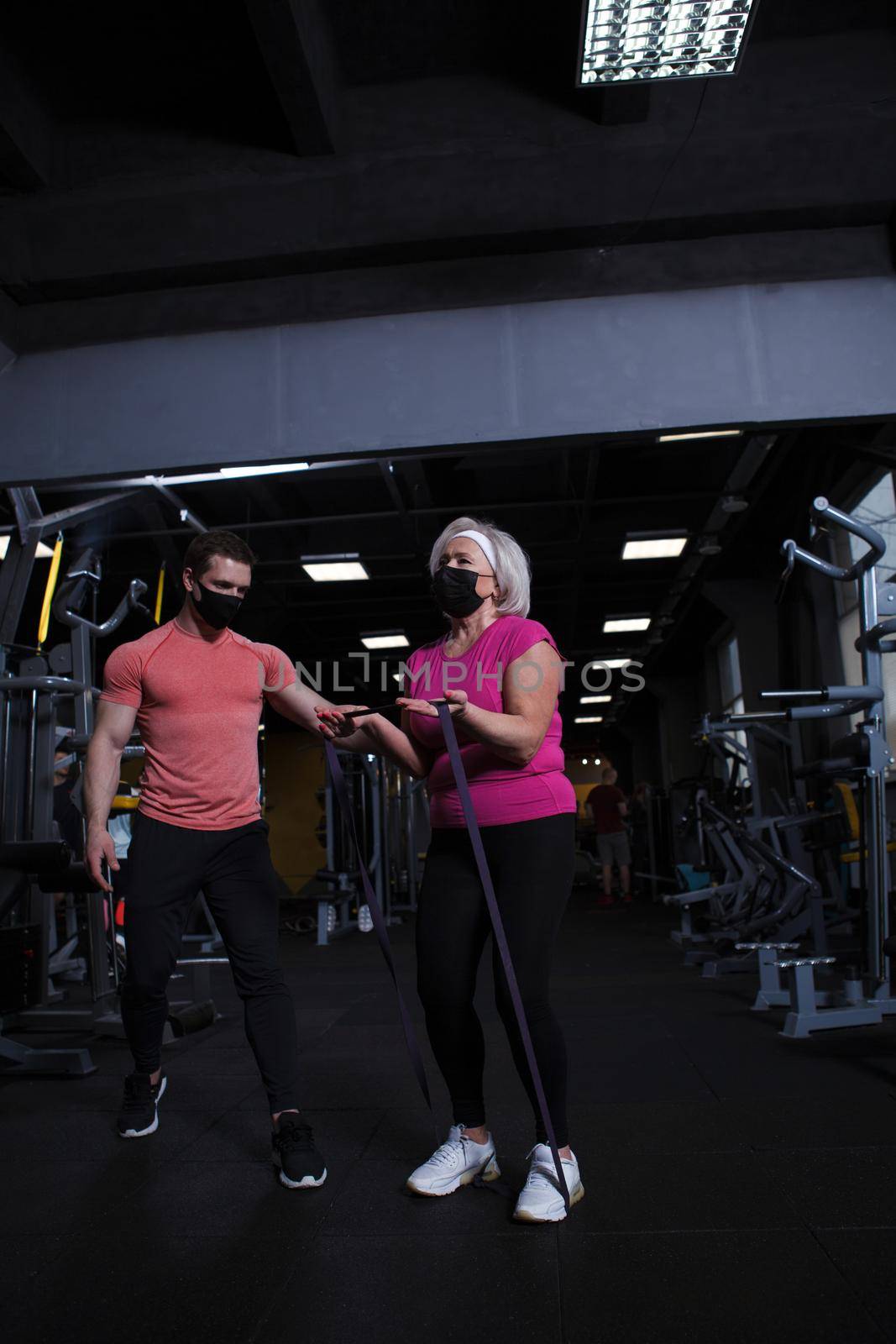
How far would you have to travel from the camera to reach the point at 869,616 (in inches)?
143

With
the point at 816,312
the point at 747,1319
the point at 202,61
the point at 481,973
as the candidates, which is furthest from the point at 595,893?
the point at 747,1319

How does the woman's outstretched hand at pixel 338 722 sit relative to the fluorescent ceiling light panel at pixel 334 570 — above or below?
below

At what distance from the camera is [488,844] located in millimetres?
1962

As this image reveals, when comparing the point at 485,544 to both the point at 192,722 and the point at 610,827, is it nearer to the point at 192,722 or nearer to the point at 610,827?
the point at 192,722

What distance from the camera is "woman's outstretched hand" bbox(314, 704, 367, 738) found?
1968 mm

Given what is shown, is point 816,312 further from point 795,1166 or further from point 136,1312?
point 136,1312

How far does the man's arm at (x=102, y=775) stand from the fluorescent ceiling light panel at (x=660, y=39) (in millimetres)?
3022

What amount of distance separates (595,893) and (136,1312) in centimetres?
1350

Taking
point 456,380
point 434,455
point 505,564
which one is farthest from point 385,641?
point 505,564

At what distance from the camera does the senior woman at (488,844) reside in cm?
188

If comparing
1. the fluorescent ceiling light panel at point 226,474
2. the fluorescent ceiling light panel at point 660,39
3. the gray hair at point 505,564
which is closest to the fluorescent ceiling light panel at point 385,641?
the fluorescent ceiling light panel at point 226,474

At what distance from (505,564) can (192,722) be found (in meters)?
0.91

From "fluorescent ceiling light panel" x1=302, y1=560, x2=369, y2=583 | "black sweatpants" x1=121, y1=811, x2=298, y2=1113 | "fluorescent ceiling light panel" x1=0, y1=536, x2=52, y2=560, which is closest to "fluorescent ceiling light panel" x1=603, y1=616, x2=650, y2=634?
"fluorescent ceiling light panel" x1=302, y1=560, x2=369, y2=583

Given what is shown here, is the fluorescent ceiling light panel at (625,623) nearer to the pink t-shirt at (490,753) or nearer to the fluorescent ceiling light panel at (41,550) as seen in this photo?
the fluorescent ceiling light panel at (41,550)
